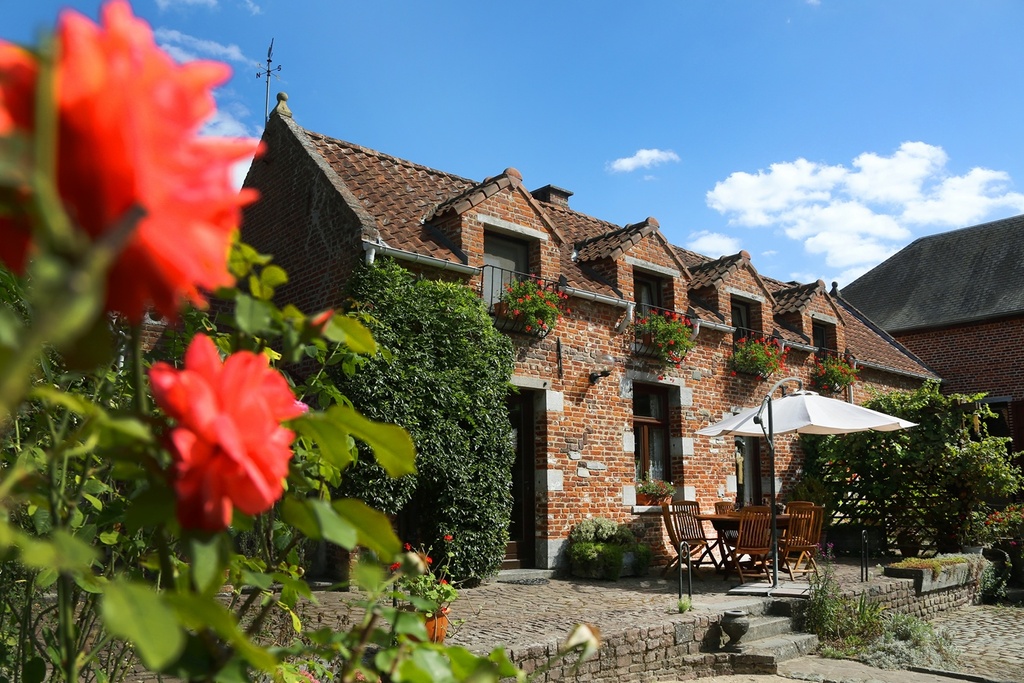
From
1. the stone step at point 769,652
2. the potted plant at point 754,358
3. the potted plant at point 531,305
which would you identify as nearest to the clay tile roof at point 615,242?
the potted plant at point 531,305

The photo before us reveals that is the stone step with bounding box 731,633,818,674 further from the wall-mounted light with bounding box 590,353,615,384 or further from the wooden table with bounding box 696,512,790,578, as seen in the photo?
the wall-mounted light with bounding box 590,353,615,384

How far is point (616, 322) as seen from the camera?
40.1ft

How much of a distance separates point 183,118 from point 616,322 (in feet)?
38.9

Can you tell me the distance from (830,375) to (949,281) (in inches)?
388

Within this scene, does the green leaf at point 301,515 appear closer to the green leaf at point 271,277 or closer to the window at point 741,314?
the green leaf at point 271,277

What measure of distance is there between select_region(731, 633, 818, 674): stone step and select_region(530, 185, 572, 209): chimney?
895cm

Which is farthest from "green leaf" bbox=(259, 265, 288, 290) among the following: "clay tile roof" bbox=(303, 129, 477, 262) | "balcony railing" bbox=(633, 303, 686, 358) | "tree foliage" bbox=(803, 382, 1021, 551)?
"tree foliage" bbox=(803, 382, 1021, 551)

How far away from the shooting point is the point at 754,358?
14055 millimetres

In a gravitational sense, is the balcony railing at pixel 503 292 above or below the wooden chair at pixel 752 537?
above

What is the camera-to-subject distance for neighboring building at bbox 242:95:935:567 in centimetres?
1049

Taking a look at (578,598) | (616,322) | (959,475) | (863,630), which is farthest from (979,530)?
(578,598)

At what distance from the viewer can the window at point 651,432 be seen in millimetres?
12641

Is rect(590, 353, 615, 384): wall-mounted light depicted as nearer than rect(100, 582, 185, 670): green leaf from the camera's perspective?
No

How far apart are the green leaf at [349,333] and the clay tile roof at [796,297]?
16.2m
